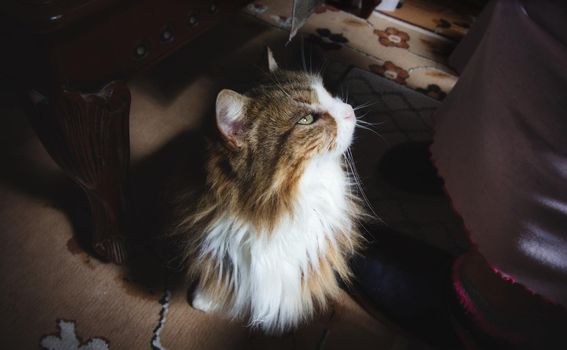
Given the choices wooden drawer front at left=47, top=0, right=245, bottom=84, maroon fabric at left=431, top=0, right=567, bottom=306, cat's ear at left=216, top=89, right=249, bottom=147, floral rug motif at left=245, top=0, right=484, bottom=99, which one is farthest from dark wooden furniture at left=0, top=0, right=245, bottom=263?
floral rug motif at left=245, top=0, right=484, bottom=99

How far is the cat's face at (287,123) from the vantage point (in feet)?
2.13

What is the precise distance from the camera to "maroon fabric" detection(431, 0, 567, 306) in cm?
58

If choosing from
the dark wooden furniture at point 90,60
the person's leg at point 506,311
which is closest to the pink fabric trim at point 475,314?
the person's leg at point 506,311

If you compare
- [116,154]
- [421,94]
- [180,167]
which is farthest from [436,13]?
[116,154]

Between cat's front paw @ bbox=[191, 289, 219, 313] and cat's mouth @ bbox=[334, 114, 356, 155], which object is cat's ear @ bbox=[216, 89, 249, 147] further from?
cat's front paw @ bbox=[191, 289, 219, 313]

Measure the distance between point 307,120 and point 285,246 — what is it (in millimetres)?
247

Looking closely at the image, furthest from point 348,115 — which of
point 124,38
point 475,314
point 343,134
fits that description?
point 475,314

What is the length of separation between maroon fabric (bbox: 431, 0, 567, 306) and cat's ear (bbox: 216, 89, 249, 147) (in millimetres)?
475

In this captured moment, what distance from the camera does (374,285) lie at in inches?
36.7

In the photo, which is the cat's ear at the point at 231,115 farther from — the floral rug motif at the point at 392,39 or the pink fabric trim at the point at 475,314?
the floral rug motif at the point at 392,39

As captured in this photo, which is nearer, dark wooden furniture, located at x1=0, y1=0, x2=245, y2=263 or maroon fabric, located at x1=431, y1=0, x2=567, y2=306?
dark wooden furniture, located at x1=0, y1=0, x2=245, y2=263

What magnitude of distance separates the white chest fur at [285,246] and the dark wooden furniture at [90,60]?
252 mm

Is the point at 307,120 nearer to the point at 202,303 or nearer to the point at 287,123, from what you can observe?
the point at 287,123

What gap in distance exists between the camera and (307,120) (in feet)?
2.30
